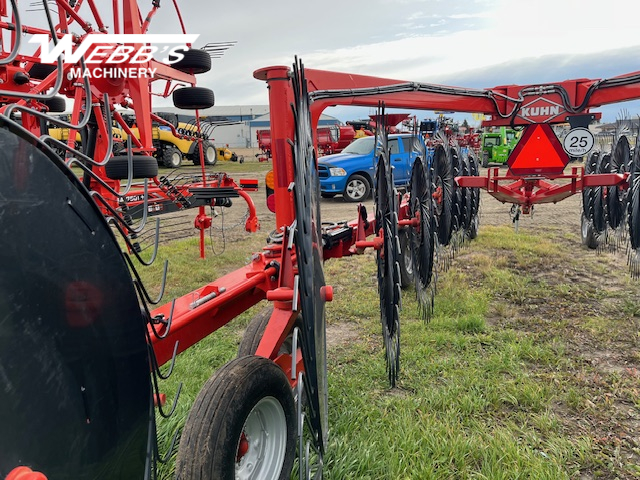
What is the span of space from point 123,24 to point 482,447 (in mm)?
4536

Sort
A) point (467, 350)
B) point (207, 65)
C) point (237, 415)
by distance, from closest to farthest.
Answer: point (237, 415), point (467, 350), point (207, 65)

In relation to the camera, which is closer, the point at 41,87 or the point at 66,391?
the point at 66,391

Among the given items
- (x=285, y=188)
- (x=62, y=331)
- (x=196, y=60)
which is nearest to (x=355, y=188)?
(x=196, y=60)

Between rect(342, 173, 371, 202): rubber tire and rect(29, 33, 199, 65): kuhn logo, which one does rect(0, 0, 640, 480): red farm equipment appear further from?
rect(342, 173, 371, 202): rubber tire

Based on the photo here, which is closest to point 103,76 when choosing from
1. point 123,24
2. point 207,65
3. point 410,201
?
point 123,24

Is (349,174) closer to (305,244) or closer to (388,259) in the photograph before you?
(388,259)

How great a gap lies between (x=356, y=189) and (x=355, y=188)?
4cm

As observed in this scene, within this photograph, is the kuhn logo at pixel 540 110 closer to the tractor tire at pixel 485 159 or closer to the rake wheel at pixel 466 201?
the rake wheel at pixel 466 201

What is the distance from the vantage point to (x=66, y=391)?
96 centimetres

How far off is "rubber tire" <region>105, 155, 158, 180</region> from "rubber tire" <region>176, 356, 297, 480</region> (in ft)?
4.54

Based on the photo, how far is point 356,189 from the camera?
11.8 metres

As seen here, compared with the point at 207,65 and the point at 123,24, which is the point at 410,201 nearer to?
the point at 207,65

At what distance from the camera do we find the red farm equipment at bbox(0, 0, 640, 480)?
2.96 feet

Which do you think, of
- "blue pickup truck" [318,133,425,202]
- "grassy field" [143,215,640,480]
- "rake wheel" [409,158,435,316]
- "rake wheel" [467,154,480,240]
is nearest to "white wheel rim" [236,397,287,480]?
"grassy field" [143,215,640,480]
